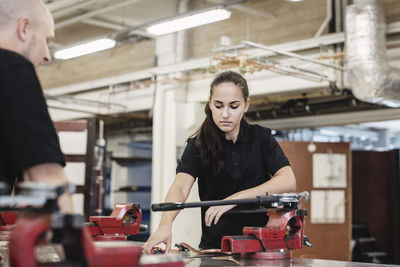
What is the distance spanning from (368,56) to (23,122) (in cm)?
532

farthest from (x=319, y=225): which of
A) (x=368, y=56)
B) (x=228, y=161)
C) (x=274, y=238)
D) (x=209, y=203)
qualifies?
(x=209, y=203)

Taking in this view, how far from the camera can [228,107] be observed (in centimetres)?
257

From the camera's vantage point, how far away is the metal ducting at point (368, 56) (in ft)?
19.6

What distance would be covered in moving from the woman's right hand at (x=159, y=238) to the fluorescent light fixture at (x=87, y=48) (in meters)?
4.90

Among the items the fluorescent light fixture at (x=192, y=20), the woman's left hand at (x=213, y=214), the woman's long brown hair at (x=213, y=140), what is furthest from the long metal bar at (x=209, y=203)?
the fluorescent light fixture at (x=192, y=20)

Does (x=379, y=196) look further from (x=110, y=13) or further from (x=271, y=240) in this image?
(x=271, y=240)

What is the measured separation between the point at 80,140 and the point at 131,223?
5.67 m

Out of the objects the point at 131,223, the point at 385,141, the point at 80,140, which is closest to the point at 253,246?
the point at 131,223

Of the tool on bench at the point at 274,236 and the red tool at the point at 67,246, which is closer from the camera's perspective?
the red tool at the point at 67,246

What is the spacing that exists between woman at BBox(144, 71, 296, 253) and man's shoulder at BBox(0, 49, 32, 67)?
1.31 meters

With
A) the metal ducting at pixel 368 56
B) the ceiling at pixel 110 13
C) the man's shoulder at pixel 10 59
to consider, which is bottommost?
the man's shoulder at pixel 10 59

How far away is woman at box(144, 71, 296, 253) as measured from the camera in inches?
99.2

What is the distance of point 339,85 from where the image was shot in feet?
22.3

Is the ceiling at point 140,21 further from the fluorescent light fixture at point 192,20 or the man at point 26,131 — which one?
the man at point 26,131
